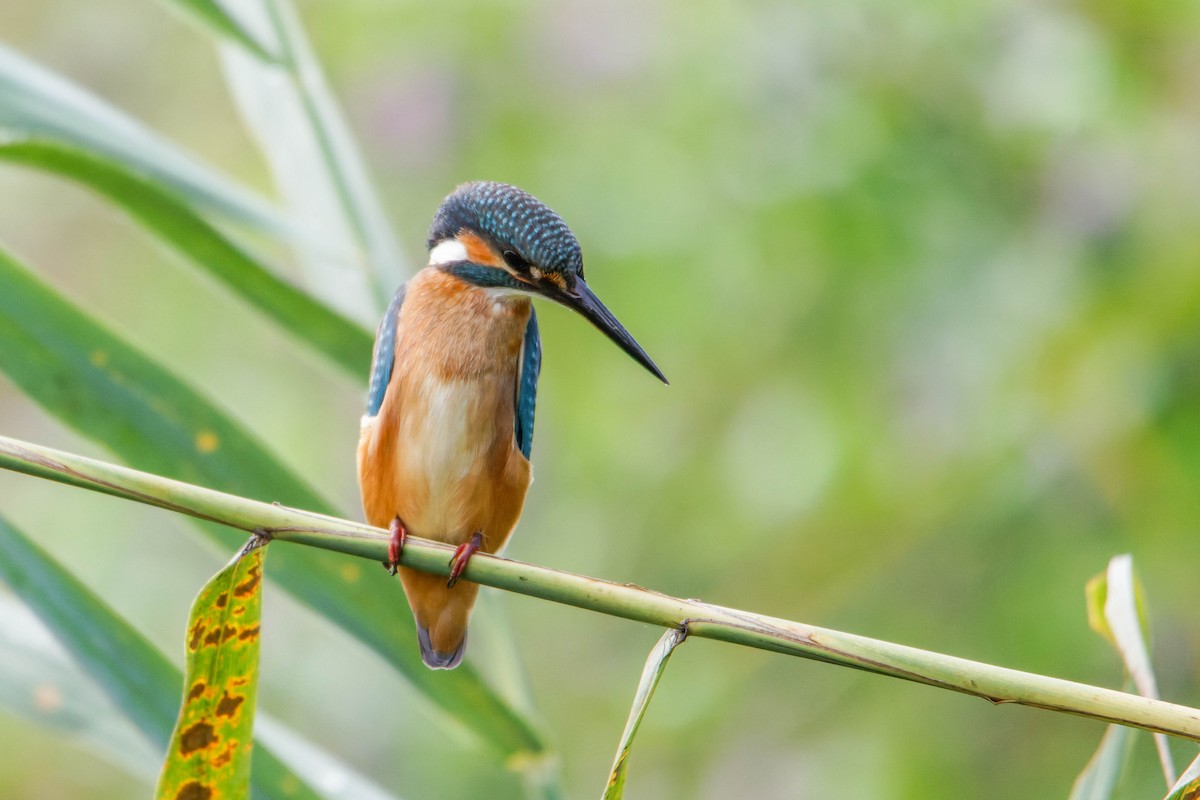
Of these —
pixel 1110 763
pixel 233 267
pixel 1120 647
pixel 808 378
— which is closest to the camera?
pixel 1120 647

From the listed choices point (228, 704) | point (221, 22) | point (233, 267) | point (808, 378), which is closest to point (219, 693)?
point (228, 704)

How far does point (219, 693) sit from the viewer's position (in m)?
1.01

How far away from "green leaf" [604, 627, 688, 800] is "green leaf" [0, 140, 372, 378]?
0.80 m

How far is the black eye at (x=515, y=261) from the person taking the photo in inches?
67.4

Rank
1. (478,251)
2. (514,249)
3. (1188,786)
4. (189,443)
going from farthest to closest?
(478,251) < (514,249) < (189,443) < (1188,786)

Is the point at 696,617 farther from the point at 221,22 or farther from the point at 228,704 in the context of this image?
the point at 221,22

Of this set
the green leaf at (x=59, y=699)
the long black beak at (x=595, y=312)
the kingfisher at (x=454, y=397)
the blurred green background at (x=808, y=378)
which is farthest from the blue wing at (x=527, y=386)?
the blurred green background at (x=808, y=378)

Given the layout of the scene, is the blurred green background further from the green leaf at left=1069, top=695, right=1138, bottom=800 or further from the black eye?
the green leaf at left=1069, top=695, right=1138, bottom=800

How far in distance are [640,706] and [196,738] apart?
0.38 m

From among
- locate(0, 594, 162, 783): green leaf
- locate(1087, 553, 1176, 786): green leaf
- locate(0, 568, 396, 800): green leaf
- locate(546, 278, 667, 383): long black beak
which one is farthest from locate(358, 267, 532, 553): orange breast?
locate(1087, 553, 1176, 786): green leaf

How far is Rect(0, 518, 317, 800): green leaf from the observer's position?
1.22 metres

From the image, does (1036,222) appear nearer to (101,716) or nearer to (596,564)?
(596,564)

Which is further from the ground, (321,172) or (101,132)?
(321,172)

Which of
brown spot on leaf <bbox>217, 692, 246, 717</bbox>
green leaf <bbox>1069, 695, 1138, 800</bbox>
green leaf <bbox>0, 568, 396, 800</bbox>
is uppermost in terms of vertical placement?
green leaf <bbox>0, 568, 396, 800</bbox>
